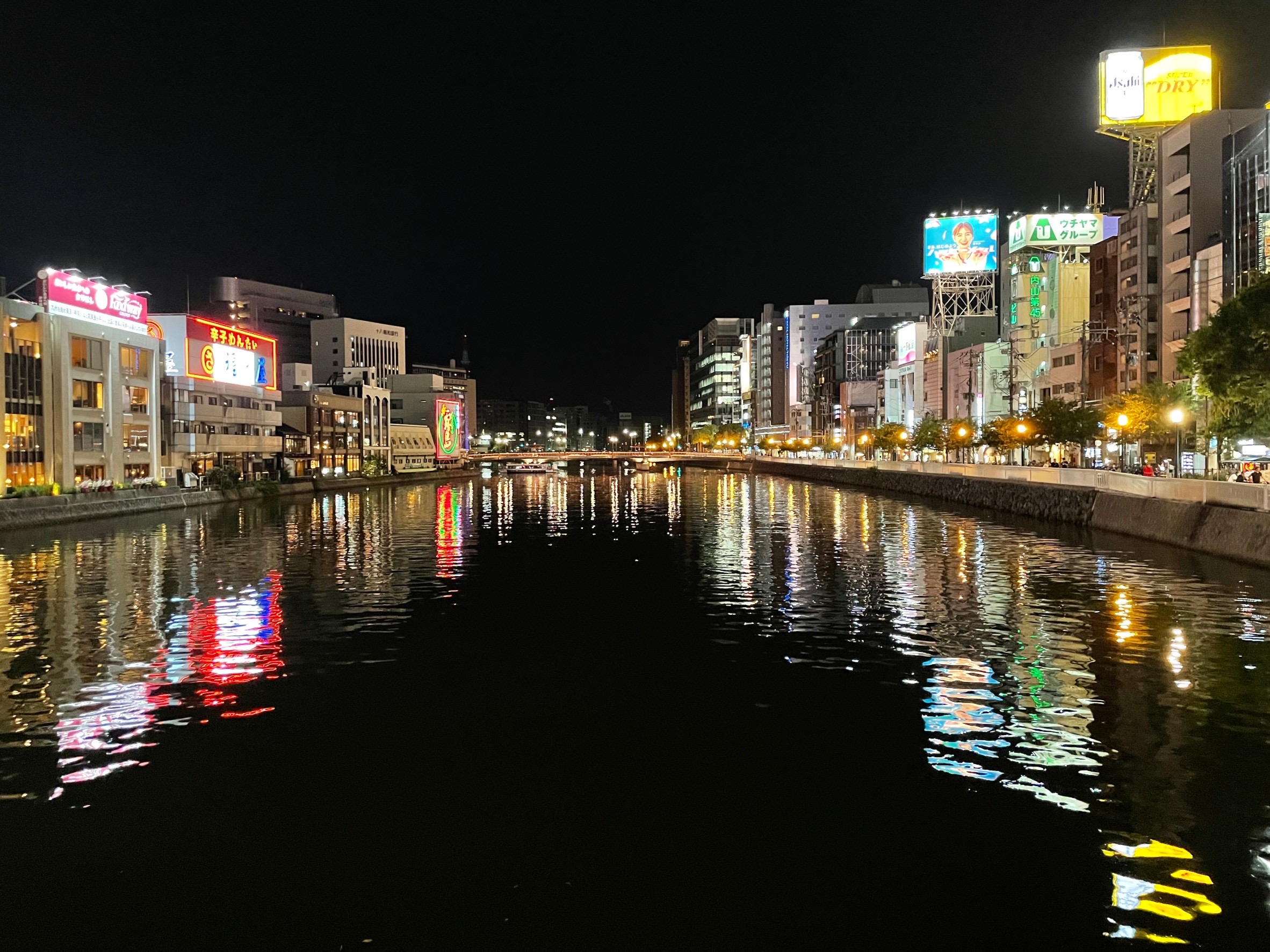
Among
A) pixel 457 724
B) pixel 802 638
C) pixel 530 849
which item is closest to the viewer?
pixel 530 849

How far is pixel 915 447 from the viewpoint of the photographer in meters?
136

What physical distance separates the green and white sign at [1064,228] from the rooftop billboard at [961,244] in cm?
1331

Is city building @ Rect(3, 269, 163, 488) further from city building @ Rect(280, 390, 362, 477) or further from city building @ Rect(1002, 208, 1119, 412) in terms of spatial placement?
city building @ Rect(1002, 208, 1119, 412)

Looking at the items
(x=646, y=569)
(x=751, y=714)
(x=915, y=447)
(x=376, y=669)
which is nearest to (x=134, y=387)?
(x=646, y=569)

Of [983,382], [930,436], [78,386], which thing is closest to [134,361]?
[78,386]

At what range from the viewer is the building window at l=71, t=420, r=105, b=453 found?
251 feet

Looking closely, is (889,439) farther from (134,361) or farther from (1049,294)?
(134,361)

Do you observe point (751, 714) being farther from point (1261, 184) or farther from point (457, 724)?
point (1261, 184)

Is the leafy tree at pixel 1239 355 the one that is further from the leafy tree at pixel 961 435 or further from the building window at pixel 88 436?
the building window at pixel 88 436

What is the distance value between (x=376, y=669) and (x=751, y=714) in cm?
761

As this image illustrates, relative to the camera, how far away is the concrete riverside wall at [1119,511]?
35.6 metres

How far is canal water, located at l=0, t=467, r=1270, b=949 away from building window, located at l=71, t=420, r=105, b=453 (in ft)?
167

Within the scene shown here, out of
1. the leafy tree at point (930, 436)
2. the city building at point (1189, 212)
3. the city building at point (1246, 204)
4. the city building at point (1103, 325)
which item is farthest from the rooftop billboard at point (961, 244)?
the city building at point (1246, 204)

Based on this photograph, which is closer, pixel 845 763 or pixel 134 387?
pixel 845 763
